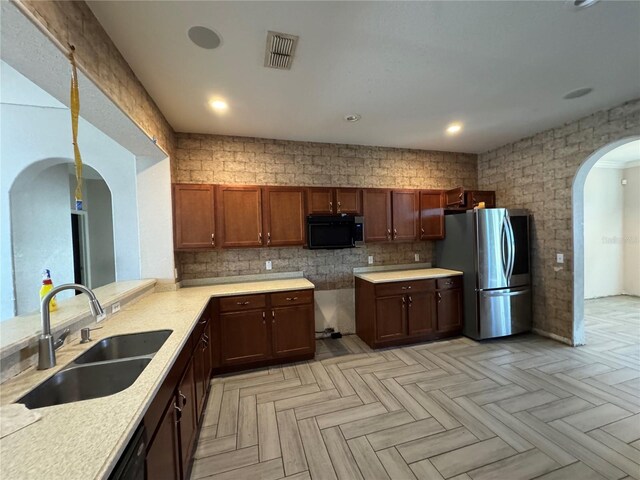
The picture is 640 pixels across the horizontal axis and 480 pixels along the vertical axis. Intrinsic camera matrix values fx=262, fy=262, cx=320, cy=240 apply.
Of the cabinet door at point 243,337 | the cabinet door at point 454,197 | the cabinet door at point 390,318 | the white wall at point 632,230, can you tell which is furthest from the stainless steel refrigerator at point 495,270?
the white wall at point 632,230

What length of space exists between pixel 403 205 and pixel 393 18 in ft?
7.84

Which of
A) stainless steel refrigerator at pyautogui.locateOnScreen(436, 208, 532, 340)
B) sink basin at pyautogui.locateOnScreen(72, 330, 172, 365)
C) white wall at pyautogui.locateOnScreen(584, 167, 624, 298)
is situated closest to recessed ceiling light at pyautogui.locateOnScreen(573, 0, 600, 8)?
stainless steel refrigerator at pyautogui.locateOnScreen(436, 208, 532, 340)

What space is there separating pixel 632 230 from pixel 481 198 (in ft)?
13.8

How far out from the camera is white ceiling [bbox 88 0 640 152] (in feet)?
5.08

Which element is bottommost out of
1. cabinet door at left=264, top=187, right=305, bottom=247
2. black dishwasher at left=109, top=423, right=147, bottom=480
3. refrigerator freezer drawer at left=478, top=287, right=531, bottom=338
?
refrigerator freezer drawer at left=478, top=287, right=531, bottom=338

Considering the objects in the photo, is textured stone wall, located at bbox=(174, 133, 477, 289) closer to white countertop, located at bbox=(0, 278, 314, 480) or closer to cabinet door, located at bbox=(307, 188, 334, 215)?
cabinet door, located at bbox=(307, 188, 334, 215)

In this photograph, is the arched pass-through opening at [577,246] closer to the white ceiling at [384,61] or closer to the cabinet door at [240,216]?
the white ceiling at [384,61]

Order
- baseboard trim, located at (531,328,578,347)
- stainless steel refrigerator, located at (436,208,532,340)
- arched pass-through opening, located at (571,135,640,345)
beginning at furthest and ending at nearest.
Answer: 1. stainless steel refrigerator, located at (436,208,532,340)
2. baseboard trim, located at (531,328,578,347)
3. arched pass-through opening, located at (571,135,640,345)

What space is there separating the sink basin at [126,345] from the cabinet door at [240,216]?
1.49 meters

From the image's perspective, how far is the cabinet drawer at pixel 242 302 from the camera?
Answer: 2.74 m

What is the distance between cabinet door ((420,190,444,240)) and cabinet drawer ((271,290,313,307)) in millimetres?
1920

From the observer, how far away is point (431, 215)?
151 inches

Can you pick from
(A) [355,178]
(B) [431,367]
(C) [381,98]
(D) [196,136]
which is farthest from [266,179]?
(B) [431,367]

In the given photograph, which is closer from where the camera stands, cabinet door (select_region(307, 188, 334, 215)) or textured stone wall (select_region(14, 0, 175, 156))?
textured stone wall (select_region(14, 0, 175, 156))
